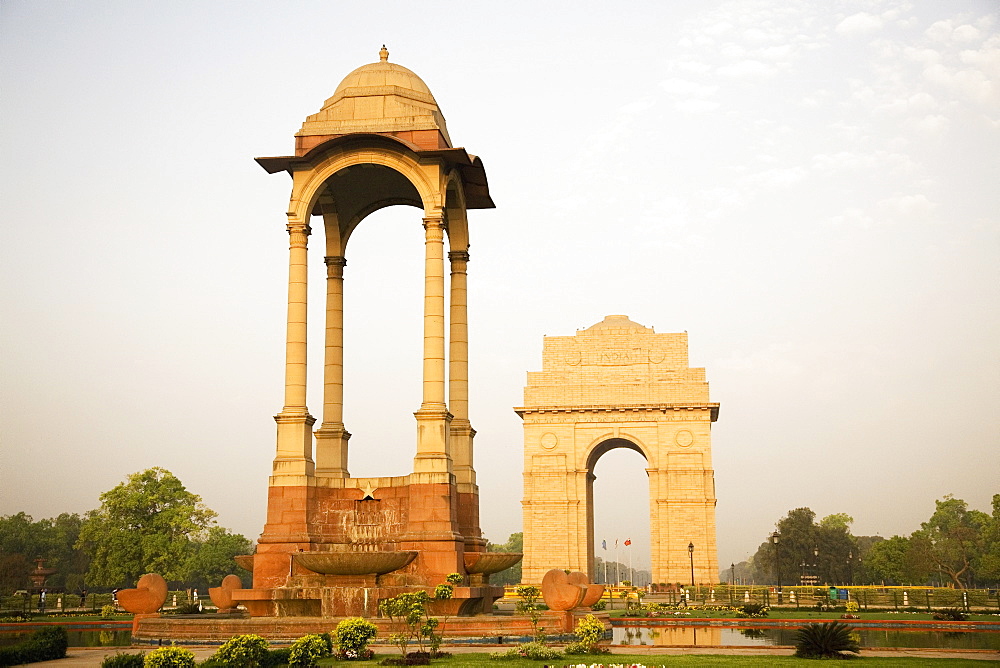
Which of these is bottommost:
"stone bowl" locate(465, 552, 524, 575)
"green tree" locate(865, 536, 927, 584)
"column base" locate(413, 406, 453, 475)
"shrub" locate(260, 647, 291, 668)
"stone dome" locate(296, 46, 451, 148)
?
"green tree" locate(865, 536, 927, 584)

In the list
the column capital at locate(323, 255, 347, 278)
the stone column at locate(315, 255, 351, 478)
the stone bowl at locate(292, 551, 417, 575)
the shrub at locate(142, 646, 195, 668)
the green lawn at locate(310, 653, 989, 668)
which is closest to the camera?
the shrub at locate(142, 646, 195, 668)

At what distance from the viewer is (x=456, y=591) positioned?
22219 millimetres

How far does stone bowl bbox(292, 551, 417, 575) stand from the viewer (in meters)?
21.8

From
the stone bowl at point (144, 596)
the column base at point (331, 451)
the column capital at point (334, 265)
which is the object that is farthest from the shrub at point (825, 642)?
the column capital at point (334, 265)

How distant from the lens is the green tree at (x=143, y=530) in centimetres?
5369

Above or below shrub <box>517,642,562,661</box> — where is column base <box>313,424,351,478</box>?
above

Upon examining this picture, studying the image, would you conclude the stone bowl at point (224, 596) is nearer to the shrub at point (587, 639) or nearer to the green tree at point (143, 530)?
the shrub at point (587, 639)

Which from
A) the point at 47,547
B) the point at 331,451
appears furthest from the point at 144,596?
the point at 47,547

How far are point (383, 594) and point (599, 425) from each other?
48177 mm

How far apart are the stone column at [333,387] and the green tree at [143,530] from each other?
1186 inches

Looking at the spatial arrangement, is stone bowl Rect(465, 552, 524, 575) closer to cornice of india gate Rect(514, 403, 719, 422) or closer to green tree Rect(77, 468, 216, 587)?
green tree Rect(77, 468, 216, 587)

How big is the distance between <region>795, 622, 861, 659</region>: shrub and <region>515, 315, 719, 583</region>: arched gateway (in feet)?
160

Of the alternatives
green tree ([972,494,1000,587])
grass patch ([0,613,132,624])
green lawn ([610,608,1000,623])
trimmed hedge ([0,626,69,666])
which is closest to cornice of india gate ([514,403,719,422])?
green tree ([972,494,1000,587])

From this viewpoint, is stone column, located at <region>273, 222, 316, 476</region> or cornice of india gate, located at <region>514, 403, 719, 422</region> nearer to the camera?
stone column, located at <region>273, 222, 316, 476</region>
